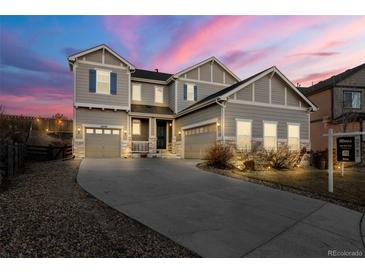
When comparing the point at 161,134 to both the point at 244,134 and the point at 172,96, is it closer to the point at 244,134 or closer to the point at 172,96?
the point at 172,96

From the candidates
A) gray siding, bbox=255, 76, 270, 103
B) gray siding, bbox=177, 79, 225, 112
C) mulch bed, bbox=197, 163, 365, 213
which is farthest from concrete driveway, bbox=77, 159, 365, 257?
gray siding, bbox=177, 79, 225, 112

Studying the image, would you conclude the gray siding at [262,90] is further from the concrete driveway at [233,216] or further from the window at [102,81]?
the window at [102,81]

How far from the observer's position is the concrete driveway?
172 inches

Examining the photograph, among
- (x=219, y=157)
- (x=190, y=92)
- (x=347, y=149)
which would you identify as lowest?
(x=219, y=157)

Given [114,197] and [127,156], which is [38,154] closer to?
[127,156]

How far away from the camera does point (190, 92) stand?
22.1m

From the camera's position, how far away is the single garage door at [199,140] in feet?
55.1

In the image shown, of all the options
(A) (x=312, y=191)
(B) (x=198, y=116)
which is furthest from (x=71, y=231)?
(B) (x=198, y=116)

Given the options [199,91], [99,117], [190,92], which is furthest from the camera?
[199,91]

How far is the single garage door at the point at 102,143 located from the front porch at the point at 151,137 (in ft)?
4.53

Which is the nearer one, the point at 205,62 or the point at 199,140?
the point at 199,140

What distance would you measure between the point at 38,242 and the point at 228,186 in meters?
6.30

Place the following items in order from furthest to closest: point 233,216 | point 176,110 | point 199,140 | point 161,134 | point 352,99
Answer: point 352,99 < point 161,134 < point 176,110 < point 199,140 < point 233,216

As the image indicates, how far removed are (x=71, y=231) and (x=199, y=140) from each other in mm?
14262
